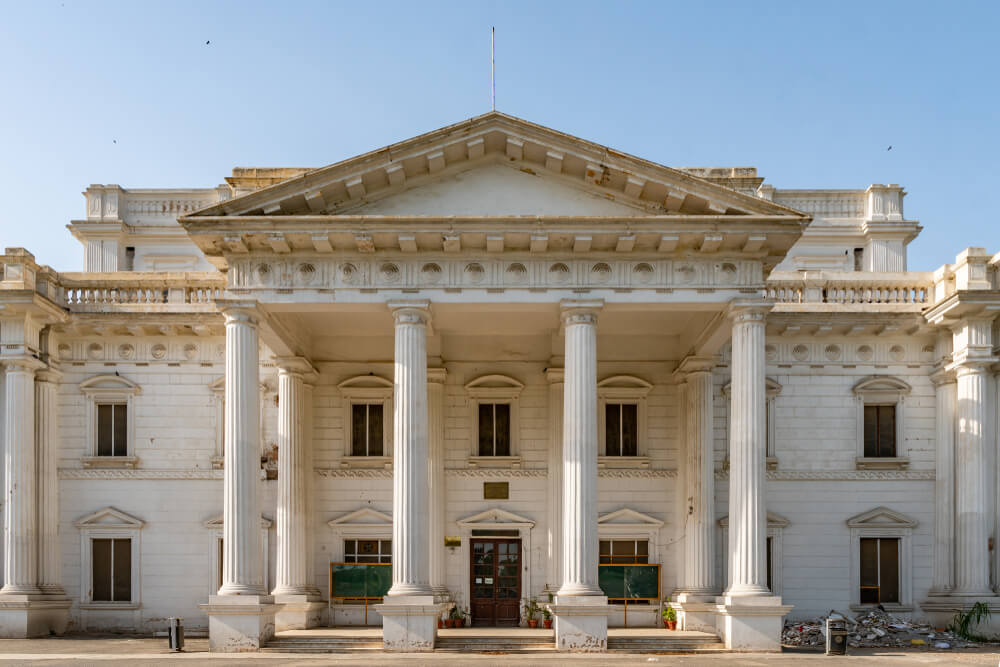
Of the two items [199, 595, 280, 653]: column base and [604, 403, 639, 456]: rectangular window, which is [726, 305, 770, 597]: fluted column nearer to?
[604, 403, 639, 456]: rectangular window

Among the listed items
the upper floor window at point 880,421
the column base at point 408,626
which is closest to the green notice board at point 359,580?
the column base at point 408,626

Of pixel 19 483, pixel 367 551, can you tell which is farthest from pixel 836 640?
pixel 19 483

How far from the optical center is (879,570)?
1157 inches

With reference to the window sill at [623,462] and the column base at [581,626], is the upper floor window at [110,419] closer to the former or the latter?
the window sill at [623,462]

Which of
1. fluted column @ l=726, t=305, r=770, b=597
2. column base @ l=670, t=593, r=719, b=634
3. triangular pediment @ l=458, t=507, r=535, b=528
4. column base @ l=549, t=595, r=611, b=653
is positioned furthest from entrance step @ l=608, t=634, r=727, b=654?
triangular pediment @ l=458, t=507, r=535, b=528

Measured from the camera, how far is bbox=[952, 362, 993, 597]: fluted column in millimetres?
27766

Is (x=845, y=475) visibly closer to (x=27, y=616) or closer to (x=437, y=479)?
(x=437, y=479)

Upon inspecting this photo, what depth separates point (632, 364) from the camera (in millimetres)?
30438

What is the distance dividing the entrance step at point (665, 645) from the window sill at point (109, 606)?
1317cm

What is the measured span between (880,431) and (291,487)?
16.2 metres

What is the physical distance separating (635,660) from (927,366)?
13.1m

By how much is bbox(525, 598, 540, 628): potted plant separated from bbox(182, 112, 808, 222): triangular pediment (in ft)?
36.0

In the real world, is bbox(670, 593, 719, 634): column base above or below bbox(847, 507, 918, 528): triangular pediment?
below

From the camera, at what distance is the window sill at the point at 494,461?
30016 mm
